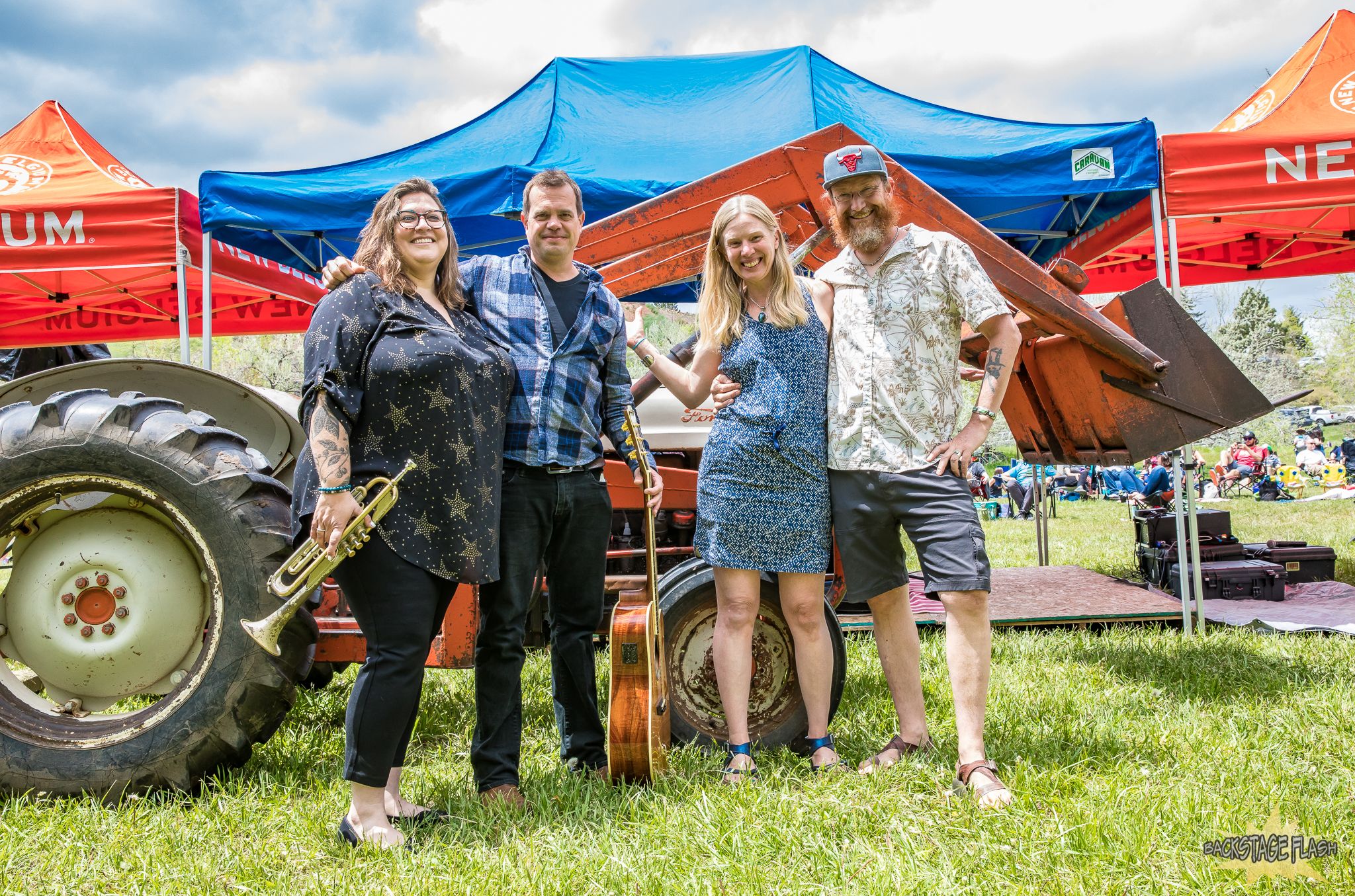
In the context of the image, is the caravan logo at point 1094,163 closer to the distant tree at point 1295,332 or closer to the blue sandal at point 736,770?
the blue sandal at point 736,770

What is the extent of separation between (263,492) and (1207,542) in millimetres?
6223

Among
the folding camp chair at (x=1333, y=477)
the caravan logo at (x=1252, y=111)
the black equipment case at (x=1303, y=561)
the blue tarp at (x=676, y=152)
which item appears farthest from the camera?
the folding camp chair at (x=1333, y=477)

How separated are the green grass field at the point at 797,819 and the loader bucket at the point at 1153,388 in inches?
43.3

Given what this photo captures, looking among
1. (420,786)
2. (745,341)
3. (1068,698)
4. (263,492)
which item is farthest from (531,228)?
(1068,698)

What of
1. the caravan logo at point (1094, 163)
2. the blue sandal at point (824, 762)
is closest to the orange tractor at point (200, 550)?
the blue sandal at point (824, 762)

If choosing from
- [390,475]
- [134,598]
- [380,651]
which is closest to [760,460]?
[390,475]

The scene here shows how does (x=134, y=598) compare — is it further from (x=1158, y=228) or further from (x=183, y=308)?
(x=1158, y=228)

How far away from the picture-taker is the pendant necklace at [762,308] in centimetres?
271

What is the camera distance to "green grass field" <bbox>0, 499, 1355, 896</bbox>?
1.99 m

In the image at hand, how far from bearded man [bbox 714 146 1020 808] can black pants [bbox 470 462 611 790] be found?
60cm

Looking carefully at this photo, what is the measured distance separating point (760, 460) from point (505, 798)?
48.2 inches

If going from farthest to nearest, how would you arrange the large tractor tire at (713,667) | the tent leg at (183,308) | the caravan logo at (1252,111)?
the caravan logo at (1252,111)
the tent leg at (183,308)
the large tractor tire at (713,667)

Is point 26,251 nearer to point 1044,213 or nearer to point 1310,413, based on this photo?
point 1044,213

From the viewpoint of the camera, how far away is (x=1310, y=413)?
4016 centimetres
